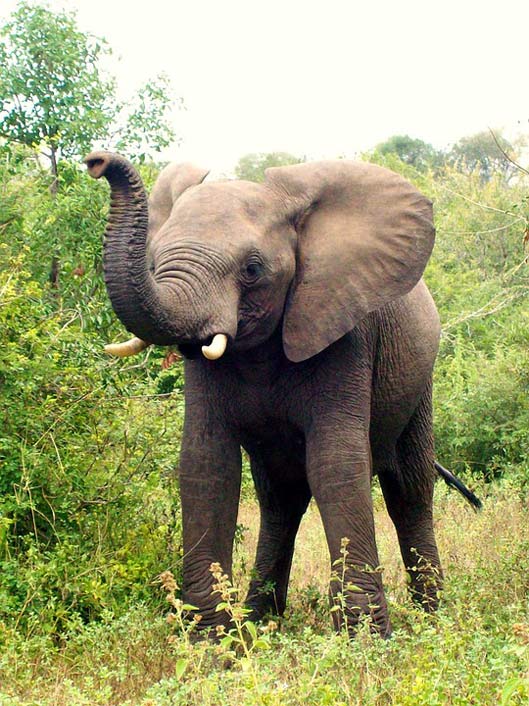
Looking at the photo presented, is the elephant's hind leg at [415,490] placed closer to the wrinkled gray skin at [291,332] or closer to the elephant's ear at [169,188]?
the wrinkled gray skin at [291,332]

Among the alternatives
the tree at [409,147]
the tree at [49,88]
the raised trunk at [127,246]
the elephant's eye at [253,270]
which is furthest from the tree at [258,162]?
the raised trunk at [127,246]

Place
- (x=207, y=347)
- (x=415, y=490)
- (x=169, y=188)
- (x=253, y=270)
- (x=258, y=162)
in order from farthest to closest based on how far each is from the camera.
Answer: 1. (x=258, y=162)
2. (x=415, y=490)
3. (x=169, y=188)
4. (x=253, y=270)
5. (x=207, y=347)

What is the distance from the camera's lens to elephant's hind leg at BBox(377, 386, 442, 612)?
6.66 meters

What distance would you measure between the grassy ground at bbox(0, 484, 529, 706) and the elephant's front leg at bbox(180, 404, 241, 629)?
0.27m

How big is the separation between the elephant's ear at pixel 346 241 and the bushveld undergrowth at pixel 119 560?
2.97 ft

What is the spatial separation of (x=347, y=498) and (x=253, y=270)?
1032 millimetres

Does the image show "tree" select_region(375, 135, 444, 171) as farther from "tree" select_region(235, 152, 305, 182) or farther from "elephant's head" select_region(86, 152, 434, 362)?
"elephant's head" select_region(86, 152, 434, 362)

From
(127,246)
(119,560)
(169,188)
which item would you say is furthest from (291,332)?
(119,560)

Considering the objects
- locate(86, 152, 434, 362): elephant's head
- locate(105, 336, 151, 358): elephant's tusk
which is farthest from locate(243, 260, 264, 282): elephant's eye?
locate(105, 336, 151, 358): elephant's tusk

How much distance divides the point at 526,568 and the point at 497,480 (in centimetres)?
412

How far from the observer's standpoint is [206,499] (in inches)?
212

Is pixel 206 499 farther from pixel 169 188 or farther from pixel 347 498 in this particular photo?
pixel 169 188

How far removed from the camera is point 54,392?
5844 mm

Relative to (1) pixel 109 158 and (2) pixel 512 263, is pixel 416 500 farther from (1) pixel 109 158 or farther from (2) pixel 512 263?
(2) pixel 512 263
